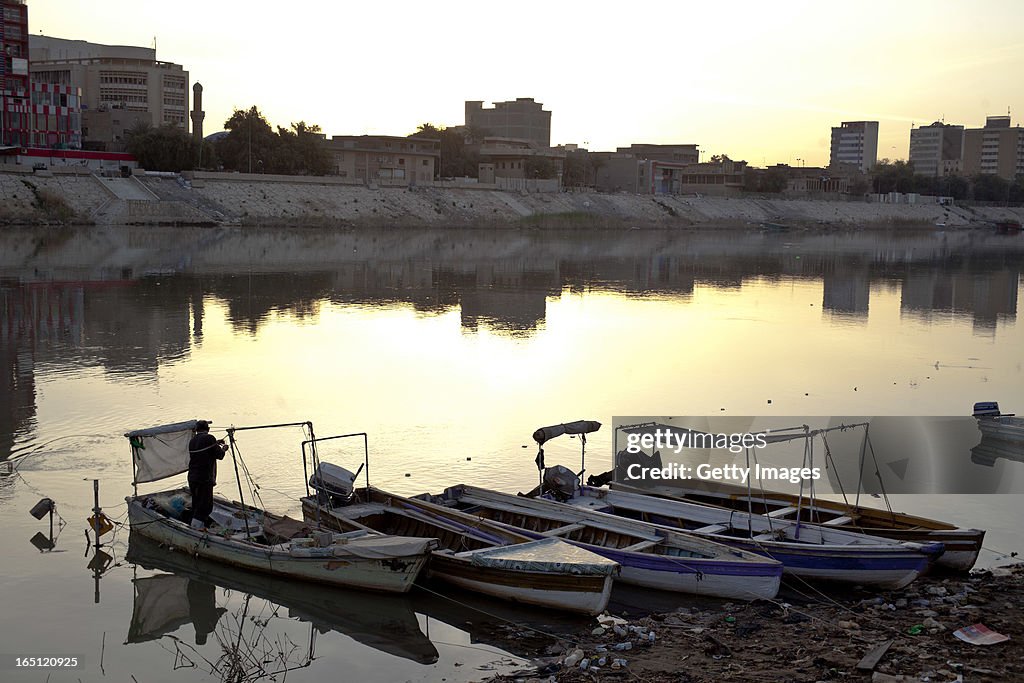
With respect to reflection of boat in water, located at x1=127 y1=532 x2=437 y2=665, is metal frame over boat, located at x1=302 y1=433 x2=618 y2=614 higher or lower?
higher

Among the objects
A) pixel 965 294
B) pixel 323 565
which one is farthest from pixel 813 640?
pixel 965 294

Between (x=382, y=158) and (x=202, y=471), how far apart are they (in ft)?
309

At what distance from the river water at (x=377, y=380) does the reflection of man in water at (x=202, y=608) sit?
0.12ft

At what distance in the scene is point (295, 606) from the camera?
11.3m

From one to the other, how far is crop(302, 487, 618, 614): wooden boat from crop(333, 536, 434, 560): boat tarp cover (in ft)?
0.99

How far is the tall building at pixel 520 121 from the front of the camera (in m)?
179

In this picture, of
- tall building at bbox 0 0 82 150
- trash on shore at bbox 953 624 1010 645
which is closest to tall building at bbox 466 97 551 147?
tall building at bbox 0 0 82 150

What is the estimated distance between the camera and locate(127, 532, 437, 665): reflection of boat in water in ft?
35.1

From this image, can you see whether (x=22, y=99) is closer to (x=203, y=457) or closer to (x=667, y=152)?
(x=203, y=457)

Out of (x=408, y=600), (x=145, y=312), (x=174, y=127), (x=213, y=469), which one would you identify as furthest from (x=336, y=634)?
(x=174, y=127)

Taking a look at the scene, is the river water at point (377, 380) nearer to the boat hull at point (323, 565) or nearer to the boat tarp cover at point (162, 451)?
the boat hull at point (323, 565)

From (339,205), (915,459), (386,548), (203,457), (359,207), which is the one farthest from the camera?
(359,207)

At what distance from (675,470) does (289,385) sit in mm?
9315

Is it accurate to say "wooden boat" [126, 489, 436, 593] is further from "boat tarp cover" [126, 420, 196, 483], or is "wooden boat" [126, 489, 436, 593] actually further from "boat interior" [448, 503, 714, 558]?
"boat interior" [448, 503, 714, 558]
